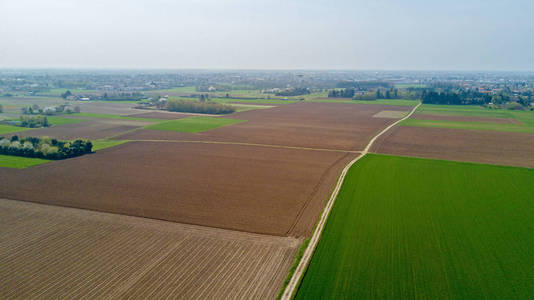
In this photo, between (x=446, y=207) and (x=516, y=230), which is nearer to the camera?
(x=516, y=230)

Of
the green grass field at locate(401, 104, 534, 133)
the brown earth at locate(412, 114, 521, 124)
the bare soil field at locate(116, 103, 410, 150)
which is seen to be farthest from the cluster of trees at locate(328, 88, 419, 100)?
the brown earth at locate(412, 114, 521, 124)

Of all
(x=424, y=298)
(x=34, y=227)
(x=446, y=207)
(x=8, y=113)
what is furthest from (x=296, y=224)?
(x=8, y=113)

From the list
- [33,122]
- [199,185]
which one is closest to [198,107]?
[33,122]

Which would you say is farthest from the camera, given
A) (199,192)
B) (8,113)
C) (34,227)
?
(8,113)

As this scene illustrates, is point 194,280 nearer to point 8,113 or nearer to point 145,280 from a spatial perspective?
point 145,280

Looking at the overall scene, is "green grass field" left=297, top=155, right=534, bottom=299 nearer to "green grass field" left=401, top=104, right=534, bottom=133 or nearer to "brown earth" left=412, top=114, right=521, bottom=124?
"green grass field" left=401, top=104, right=534, bottom=133

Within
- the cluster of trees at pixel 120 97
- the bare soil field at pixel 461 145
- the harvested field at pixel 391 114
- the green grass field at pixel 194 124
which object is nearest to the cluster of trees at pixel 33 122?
the green grass field at pixel 194 124
